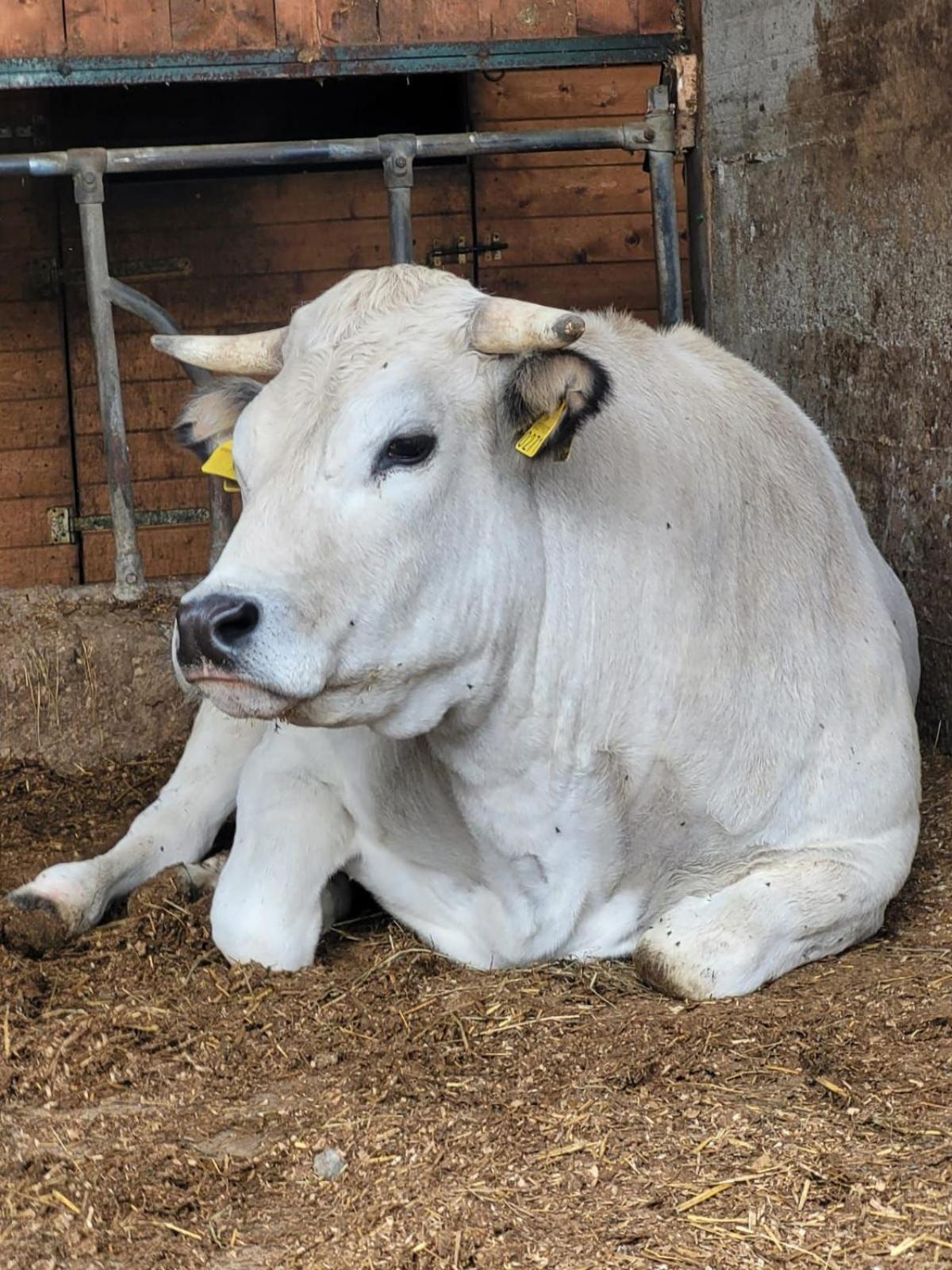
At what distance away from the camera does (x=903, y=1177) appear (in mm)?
3096

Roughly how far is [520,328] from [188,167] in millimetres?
2879

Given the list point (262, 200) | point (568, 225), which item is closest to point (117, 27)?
point (262, 200)

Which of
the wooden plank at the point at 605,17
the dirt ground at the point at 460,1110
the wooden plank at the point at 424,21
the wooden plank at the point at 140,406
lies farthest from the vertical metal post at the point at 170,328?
the wooden plank at the point at 140,406

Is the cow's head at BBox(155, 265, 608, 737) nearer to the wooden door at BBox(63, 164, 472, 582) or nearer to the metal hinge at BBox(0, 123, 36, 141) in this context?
the wooden door at BBox(63, 164, 472, 582)

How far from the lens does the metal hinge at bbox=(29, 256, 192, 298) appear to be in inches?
391

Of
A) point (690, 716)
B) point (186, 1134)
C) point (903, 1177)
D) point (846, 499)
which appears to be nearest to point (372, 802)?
point (690, 716)

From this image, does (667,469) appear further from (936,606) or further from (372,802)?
(936,606)

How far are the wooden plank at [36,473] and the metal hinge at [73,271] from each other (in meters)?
0.86

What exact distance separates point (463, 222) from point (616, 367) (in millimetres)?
5828

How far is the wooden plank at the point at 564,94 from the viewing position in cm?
983

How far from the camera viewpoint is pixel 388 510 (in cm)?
381

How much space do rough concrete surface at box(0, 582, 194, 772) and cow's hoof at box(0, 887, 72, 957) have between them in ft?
5.66

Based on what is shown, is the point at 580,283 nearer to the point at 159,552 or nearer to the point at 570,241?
the point at 570,241

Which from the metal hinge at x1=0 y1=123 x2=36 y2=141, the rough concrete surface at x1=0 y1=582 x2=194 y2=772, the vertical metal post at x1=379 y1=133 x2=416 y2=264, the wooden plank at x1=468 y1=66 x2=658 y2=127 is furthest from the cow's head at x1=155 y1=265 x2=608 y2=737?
the metal hinge at x1=0 y1=123 x2=36 y2=141
